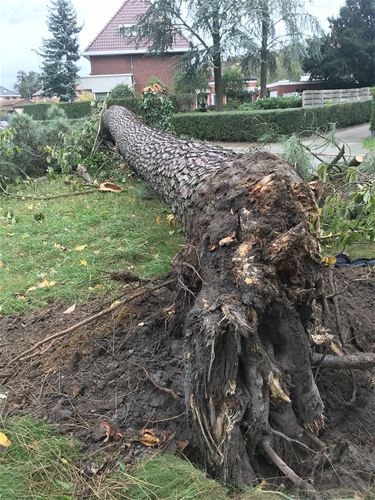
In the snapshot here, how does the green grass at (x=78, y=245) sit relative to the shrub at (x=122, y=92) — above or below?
below

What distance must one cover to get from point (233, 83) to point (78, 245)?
2932cm

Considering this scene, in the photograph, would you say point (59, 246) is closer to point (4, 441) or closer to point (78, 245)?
point (78, 245)

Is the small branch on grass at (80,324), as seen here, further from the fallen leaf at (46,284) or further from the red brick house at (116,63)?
the red brick house at (116,63)

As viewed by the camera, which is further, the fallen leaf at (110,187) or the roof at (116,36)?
Answer: the roof at (116,36)

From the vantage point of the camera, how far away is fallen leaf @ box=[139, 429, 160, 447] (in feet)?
6.76

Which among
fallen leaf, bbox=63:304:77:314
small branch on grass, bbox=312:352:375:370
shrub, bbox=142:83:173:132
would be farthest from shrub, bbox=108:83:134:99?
A: small branch on grass, bbox=312:352:375:370

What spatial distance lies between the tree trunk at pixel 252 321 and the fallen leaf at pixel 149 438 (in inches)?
8.8

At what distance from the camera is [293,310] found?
6.61ft

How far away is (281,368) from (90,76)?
38.3 m

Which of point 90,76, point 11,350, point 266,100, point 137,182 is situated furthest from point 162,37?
point 11,350

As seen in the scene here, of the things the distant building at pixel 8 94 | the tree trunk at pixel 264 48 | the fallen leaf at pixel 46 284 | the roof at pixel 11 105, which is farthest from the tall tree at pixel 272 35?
the distant building at pixel 8 94

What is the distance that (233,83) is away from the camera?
32.2 m

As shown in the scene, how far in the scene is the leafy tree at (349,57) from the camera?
36.3 m

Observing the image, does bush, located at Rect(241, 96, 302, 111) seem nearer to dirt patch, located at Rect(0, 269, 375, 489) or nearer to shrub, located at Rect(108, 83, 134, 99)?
shrub, located at Rect(108, 83, 134, 99)
